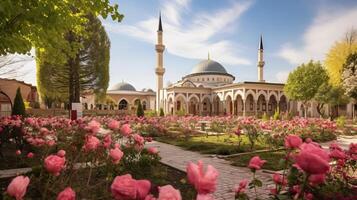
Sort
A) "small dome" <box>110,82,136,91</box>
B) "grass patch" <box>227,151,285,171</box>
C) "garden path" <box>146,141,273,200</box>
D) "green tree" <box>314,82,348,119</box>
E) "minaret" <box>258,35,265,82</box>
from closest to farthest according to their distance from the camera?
"garden path" <box>146,141,273,200</box> < "grass patch" <box>227,151,285,171</box> < "green tree" <box>314,82,348,119</box> < "minaret" <box>258,35,265,82</box> < "small dome" <box>110,82,136,91</box>

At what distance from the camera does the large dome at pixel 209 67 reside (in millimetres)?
54969

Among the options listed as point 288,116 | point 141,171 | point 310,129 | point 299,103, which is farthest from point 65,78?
point 299,103

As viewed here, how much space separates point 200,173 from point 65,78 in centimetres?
2886

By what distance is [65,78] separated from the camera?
91.4 feet

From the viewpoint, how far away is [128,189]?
3.87ft

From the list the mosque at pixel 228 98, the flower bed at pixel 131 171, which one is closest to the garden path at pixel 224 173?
the flower bed at pixel 131 171

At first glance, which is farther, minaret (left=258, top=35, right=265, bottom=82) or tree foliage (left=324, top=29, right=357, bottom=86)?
minaret (left=258, top=35, right=265, bottom=82)

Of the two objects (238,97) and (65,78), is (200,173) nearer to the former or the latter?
(65,78)

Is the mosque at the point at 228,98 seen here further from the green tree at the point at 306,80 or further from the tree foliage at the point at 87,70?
the tree foliage at the point at 87,70

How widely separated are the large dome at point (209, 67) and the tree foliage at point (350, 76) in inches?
1047

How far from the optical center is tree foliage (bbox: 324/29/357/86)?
A: 30.5 meters

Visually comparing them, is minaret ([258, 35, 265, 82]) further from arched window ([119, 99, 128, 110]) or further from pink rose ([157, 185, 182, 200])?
pink rose ([157, 185, 182, 200])

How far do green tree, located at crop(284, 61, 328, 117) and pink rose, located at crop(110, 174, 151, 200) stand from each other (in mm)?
34642

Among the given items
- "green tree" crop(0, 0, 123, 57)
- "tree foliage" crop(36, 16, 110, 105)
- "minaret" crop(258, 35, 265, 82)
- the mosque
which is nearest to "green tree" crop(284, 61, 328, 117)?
the mosque
